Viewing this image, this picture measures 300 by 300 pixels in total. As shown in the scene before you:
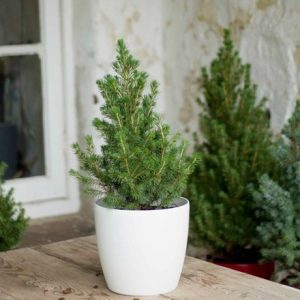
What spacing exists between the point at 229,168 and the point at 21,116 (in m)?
1.19

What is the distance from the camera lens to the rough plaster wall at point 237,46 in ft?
9.82

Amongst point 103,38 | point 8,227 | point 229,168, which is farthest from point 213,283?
point 103,38

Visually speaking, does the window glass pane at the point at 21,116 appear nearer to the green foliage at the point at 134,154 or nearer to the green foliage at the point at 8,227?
the green foliage at the point at 8,227

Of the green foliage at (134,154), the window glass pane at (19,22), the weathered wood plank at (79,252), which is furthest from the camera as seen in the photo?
the window glass pane at (19,22)

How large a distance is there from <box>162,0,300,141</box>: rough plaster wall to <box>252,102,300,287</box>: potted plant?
18.3 inches

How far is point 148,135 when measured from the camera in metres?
1.75

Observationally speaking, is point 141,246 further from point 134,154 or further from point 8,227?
point 8,227

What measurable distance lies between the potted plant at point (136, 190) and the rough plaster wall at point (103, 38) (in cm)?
162

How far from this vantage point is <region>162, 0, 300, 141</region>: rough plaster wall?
9.82ft

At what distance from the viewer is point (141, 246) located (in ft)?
5.77

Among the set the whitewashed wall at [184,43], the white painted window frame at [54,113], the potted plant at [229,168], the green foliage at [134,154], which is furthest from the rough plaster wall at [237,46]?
the green foliage at [134,154]

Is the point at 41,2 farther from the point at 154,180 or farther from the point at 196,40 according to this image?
the point at 154,180

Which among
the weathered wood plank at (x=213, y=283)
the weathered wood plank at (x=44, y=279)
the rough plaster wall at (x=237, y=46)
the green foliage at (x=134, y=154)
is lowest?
the weathered wood plank at (x=213, y=283)

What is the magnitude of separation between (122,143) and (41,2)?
1907 millimetres
